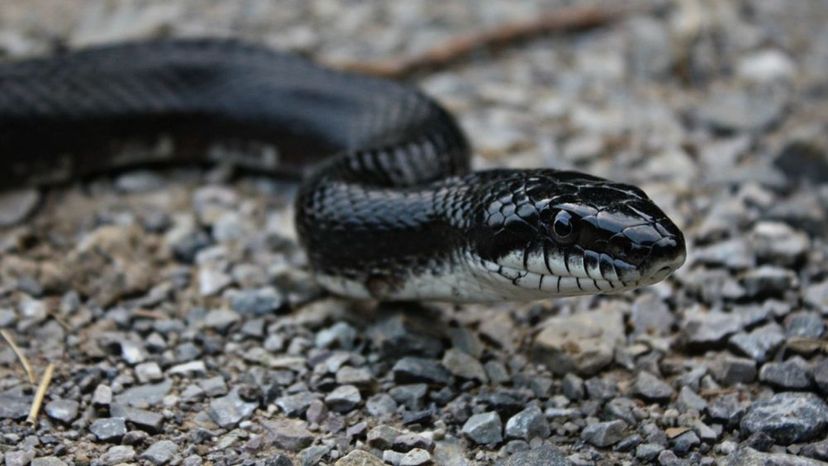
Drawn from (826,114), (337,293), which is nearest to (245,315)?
(337,293)

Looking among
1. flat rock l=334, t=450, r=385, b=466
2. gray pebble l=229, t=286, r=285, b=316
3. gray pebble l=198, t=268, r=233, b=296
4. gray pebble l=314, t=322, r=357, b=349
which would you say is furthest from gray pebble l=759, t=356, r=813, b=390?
gray pebble l=198, t=268, r=233, b=296

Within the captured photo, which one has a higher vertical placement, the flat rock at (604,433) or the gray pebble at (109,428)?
the gray pebble at (109,428)

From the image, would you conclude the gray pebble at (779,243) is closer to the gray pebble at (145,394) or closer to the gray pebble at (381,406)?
the gray pebble at (381,406)

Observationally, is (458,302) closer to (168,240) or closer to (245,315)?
(245,315)

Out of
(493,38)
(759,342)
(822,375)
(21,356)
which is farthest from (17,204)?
(822,375)

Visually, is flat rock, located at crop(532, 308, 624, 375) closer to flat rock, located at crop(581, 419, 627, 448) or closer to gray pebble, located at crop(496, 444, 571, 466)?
flat rock, located at crop(581, 419, 627, 448)

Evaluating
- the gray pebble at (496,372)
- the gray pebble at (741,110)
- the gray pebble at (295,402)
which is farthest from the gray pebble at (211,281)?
the gray pebble at (741,110)
